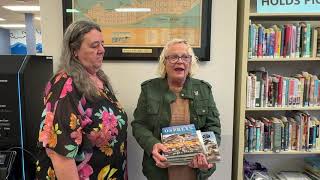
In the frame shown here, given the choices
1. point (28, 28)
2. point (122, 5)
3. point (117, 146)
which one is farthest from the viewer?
point (28, 28)

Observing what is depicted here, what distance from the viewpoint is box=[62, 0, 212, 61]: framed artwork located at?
194 centimetres

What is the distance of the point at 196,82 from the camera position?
1760mm

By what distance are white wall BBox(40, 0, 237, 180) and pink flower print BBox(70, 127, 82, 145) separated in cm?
77

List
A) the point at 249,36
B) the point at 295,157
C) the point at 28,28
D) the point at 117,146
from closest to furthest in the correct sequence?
1. the point at 117,146
2. the point at 249,36
3. the point at 295,157
4. the point at 28,28

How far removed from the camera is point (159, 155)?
5.07 ft

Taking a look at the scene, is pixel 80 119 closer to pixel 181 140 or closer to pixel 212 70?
pixel 181 140

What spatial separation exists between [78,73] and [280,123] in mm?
1538

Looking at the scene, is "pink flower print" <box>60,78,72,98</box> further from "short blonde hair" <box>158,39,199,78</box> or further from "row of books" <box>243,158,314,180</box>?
"row of books" <box>243,158,314,180</box>

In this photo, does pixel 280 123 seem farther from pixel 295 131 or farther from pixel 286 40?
pixel 286 40

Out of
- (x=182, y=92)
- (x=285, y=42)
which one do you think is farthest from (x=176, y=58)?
(x=285, y=42)

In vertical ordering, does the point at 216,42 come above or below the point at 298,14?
below

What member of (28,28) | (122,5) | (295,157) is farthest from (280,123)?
(28,28)

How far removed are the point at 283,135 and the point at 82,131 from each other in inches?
59.9

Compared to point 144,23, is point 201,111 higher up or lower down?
lower down
